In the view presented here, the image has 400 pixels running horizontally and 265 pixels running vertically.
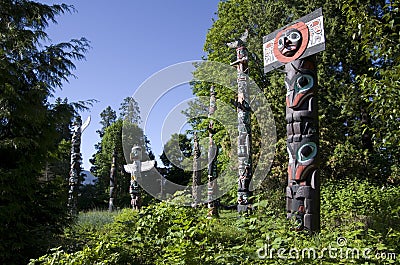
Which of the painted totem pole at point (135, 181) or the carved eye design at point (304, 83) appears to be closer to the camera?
the carved eye design at point (304, 83)

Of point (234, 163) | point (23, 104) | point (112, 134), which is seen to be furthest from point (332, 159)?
point (112, 134)

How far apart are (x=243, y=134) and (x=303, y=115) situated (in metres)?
3.68

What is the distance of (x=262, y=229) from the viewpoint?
3.17 m

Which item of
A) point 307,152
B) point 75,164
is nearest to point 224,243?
point 307,152

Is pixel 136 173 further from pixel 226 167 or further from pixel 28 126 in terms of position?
pixel 28 126

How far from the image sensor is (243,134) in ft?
31.3

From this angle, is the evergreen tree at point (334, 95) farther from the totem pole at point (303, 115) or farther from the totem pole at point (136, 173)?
the totem pole at point (303, 115)

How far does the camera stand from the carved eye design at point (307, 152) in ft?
18.9

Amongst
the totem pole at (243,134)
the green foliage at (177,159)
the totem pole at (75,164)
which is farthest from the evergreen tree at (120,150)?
the totem pole at (243,134)

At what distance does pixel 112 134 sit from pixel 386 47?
20.7 m

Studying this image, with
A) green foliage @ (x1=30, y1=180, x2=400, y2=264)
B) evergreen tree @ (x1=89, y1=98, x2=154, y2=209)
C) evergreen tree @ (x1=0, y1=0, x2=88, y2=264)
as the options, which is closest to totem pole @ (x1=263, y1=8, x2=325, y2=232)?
green foliage @ (x1=30, y1=180, x2=400, y2=264)

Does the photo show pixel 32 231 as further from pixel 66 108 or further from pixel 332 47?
pixel 332 47

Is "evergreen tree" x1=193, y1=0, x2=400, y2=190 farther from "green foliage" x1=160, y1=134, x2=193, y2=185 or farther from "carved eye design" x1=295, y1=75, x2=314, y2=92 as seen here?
"carved eye design" x1=295, y1=75, x2=314, y2=92

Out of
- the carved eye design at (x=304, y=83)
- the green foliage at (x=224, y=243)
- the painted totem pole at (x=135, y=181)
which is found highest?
the carved eye design at (x=304, y=83)
